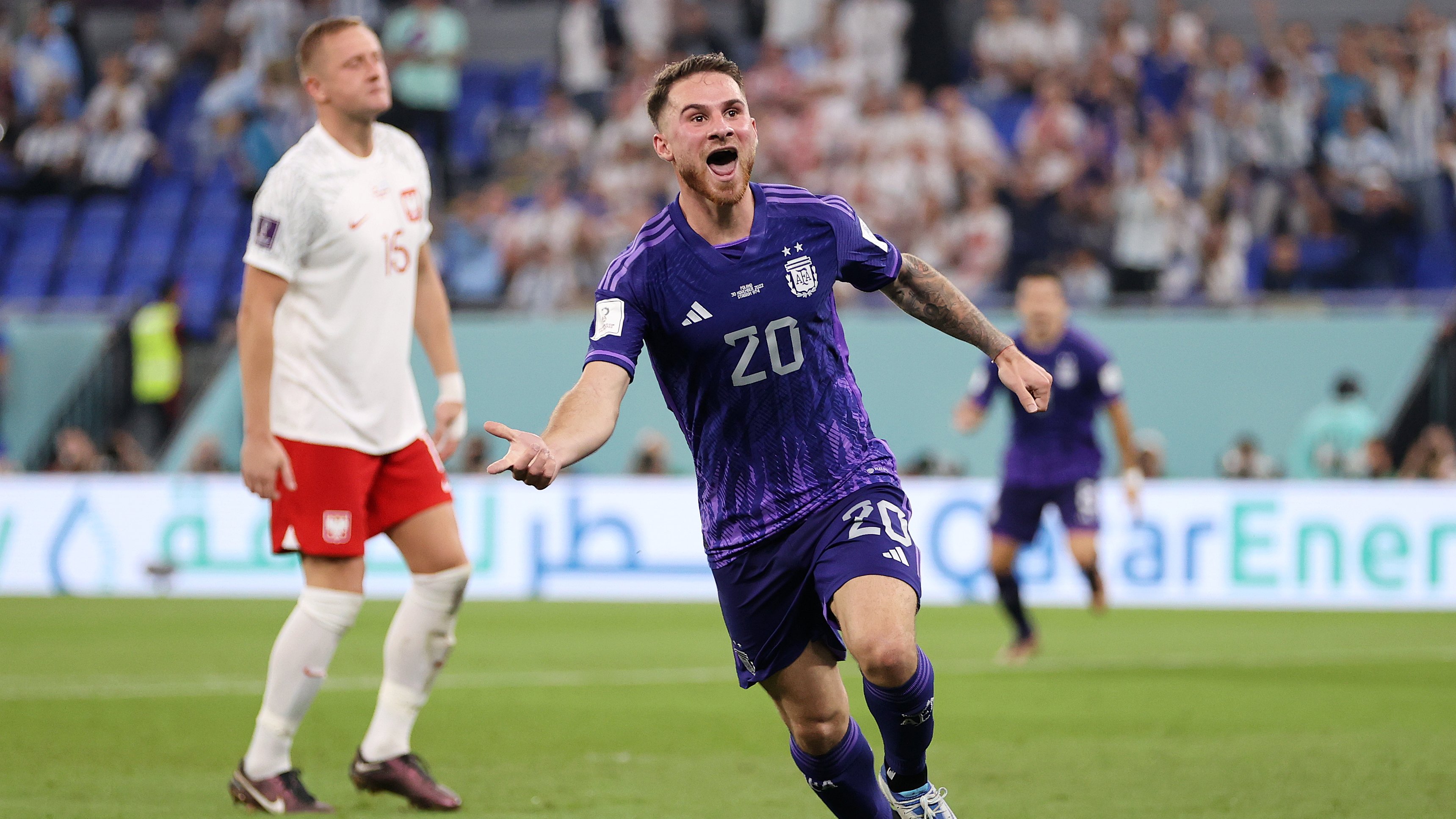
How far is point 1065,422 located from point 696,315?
737 cm

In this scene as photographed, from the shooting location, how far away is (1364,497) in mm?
16000

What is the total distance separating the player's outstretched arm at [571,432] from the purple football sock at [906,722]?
1041mm

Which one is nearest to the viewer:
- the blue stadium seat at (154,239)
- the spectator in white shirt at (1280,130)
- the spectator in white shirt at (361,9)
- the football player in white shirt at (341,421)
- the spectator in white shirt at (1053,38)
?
the football player in white shirt at (341,421)

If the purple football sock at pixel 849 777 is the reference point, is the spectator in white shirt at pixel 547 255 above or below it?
above

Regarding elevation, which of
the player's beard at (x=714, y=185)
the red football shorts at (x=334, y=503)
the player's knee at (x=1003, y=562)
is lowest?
the player's knee at (x=1003, y=562)

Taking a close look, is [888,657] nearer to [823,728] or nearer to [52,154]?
[823,728]

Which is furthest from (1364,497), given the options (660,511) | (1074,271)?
(660,511)

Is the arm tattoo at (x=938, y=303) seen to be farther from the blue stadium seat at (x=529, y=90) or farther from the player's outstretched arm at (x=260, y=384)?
the blue stadium seat at (x=529, y=90)

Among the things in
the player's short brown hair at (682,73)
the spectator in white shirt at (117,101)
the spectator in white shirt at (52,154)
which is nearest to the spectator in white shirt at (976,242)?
the spectator in white shirt at (117,101)

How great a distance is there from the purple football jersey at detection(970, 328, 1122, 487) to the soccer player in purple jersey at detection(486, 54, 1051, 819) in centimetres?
680

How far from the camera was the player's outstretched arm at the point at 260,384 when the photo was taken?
20.1 feet

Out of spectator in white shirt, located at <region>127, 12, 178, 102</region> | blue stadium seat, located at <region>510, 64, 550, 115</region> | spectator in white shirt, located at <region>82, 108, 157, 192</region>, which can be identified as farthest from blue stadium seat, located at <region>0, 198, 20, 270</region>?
blue stadium seat, located at <region>510, 64, 550, 115</region>

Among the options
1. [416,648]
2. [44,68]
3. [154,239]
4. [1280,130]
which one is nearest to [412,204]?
[416,648]

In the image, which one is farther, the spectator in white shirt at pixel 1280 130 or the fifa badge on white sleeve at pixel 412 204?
the spectator in white shirt at pixel 1280 130
